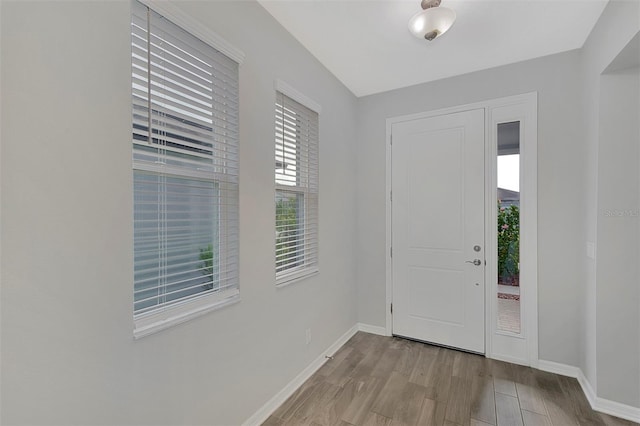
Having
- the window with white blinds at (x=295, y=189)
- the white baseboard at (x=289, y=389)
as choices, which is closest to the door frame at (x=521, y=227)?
the white baseboard at (x=289, y=389)

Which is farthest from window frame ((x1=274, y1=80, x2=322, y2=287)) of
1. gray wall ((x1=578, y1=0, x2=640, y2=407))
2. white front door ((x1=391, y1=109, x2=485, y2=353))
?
gray wall ((x1=578, y1=0, x2=640, y2=407))

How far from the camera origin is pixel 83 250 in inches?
41.6

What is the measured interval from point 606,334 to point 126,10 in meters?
3.34

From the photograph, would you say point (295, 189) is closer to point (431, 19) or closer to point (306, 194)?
point (306, 194)

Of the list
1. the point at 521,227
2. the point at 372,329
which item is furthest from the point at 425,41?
the point at 372,329

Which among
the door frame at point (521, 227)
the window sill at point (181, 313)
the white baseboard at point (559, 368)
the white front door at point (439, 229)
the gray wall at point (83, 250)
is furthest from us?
the white front door at point (439, 229)

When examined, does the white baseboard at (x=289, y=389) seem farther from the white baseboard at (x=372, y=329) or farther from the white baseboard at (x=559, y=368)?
the white baseboard at (x=559, y=368)

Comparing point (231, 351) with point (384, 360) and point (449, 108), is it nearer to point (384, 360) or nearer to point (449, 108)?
point (384, 360)

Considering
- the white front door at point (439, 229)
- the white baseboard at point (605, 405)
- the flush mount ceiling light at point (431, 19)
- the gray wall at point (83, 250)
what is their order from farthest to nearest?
the white front door at point (439, 229), the white baseboard at point (605, 405), the flush mount ceiling light at point (431, 19), the gray wall at point (83, 250)

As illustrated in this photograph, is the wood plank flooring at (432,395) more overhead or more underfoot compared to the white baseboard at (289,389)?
more underfoot

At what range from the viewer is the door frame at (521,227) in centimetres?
256

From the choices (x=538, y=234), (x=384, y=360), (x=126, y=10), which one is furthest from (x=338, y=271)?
(x=126, y=10)

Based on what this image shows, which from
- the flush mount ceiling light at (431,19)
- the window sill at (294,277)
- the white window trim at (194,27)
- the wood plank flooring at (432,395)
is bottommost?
the wood plank flooring at (432,395)

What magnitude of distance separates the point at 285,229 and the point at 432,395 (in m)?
1.68
